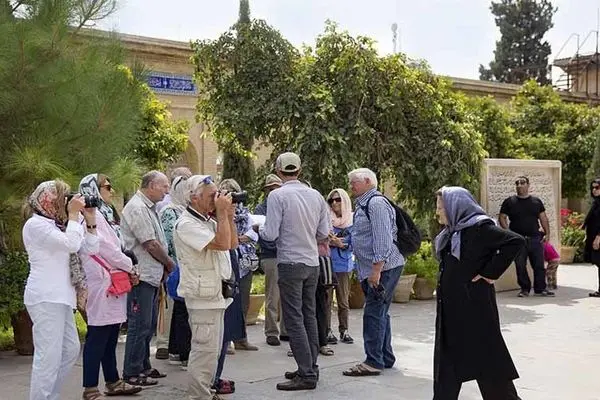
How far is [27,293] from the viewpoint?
530 cm

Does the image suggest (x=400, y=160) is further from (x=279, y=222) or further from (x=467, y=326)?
(x=467, y=326)

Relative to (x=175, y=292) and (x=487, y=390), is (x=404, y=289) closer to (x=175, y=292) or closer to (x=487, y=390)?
(x=175, y=292)

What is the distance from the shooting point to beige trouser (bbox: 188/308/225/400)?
5496 millimetres

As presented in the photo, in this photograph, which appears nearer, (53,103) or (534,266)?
(53,103)

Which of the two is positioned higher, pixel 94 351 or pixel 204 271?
pixel 204 271

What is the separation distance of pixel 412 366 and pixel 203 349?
2500 millimetres

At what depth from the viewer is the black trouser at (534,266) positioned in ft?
39.0

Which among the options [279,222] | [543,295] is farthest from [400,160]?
[279,222]

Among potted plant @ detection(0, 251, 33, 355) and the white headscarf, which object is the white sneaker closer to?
potted plant @ detection(0, 251, 33, 355)

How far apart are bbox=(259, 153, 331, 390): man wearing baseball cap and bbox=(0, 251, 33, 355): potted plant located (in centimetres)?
247

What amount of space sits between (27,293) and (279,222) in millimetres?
2016

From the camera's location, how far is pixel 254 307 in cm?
948

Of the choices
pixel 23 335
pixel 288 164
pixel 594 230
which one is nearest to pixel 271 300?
pixel 288 164

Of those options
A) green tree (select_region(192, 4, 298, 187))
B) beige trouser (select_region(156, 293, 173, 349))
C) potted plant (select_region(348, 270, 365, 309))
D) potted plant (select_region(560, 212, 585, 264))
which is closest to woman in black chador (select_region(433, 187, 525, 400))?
beige trouser (select_region(156, 293, 173, 349))
